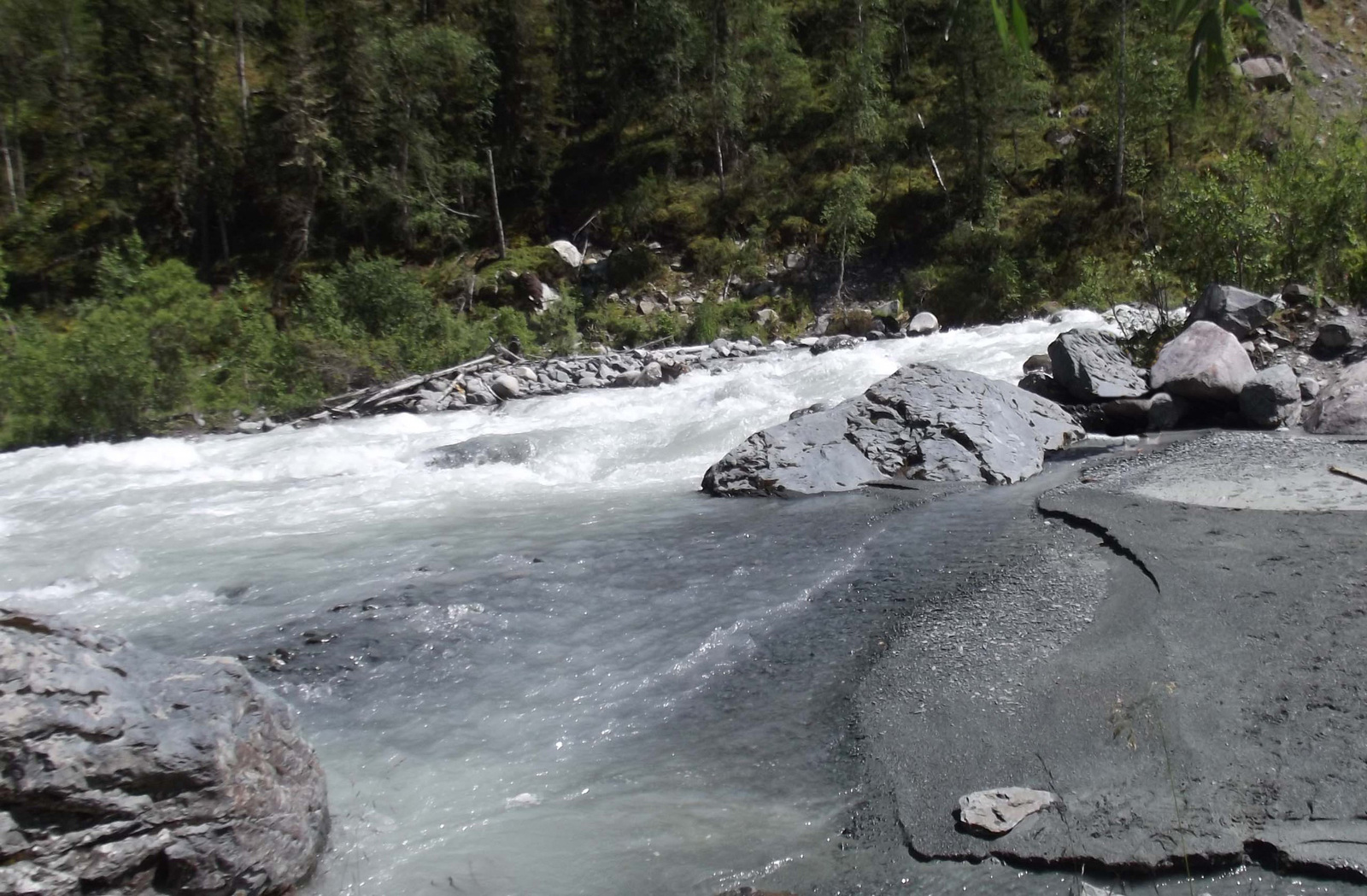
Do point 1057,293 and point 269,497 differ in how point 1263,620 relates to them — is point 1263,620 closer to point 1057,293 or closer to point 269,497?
point 269,497

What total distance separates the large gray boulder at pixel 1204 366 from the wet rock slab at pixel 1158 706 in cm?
439

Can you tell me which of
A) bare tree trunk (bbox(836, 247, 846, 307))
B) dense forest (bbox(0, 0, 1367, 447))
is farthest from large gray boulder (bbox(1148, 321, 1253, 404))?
bare tree trunk (bbox(836, 247, 846, 307))

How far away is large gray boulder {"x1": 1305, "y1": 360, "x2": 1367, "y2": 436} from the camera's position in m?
9.16

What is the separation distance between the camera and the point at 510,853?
11.9 feet

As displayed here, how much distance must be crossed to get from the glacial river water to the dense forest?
32.7ft

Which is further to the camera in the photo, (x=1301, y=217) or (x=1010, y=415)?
(x=1301, y=217)

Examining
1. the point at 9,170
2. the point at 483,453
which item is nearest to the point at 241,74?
the point at 9,170

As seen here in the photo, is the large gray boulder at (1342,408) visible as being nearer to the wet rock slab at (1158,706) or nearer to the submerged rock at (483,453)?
the wet rock slab at (1158,706)

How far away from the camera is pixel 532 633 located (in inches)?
232

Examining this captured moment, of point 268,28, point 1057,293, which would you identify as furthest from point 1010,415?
point 268,28

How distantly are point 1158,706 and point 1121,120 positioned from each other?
85.9ft

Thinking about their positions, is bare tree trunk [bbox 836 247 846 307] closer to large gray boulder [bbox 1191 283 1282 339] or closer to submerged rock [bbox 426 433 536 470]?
large gray boulder [bbox 1191 283 1282 339]

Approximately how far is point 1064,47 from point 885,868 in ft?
127

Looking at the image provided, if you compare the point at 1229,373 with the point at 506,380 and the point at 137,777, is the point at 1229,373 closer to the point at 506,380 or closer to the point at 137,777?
the point at 137,777
